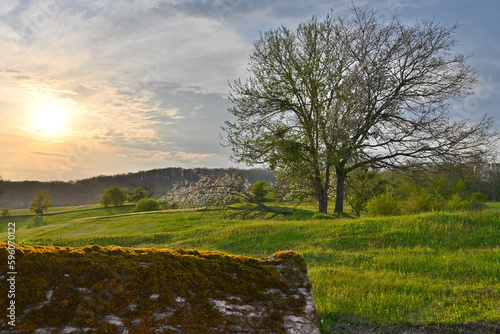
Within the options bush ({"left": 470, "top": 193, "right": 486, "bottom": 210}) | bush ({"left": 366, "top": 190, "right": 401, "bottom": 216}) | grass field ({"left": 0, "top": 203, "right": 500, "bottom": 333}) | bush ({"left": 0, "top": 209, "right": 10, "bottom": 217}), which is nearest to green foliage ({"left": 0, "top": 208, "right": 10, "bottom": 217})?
bush ({"left": 0, "top": 209, "right": 10, "bottom": 217})

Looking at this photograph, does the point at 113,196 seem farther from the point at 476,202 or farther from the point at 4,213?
the point at 476,202

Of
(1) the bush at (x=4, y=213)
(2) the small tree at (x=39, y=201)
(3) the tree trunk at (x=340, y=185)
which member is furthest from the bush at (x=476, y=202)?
(1) the bush at (x=4, y=213)

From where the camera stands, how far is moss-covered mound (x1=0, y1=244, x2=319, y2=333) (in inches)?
109

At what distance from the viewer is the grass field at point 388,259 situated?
4.68 meters

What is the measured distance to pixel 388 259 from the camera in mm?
8352

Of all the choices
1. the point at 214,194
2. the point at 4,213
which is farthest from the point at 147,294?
the point at 4,213

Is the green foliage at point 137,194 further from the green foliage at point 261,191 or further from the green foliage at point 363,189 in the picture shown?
the green foliage at point 363,189

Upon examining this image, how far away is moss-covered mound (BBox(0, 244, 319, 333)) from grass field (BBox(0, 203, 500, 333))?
1126 mm

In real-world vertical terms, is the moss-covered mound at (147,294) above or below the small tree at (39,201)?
above

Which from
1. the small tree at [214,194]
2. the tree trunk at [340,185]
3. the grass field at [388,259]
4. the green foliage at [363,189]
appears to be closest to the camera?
the grass field at [388,259]

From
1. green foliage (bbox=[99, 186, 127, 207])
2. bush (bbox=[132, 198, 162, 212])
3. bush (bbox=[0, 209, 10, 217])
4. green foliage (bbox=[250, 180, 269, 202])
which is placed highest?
green foliage (bbox=[250, 180, 269, 202])

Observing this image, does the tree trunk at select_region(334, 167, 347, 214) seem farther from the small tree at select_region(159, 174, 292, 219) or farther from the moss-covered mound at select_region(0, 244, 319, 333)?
the moss-covered mound at select_region(0, 244, 319, 333)

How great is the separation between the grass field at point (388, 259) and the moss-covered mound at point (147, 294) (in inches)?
44.3

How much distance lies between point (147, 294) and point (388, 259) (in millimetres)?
7127
